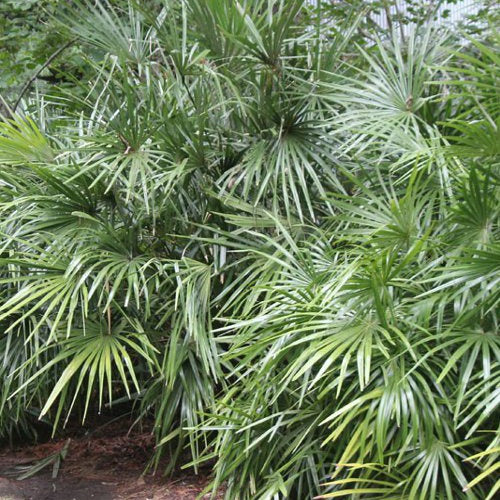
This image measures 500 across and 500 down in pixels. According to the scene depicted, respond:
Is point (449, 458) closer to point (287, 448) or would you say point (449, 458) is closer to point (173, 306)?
point (287, 448)

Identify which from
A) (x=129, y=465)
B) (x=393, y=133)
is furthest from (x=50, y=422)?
(x=393, y=133)

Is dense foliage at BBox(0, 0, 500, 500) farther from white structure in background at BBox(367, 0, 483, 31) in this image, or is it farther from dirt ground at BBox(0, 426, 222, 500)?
white structure in background at BBox(367, 0, 483, 31)

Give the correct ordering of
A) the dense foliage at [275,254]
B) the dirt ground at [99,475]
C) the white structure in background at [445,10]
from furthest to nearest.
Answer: the white structure in background at [445,10] < the dirt ground at [99,475] < the dense foliage at [275,254]

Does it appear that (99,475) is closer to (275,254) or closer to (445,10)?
(275,254)

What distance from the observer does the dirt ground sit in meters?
3.72

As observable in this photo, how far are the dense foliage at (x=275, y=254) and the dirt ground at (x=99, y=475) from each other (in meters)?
0.19

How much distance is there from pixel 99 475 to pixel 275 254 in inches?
68.1

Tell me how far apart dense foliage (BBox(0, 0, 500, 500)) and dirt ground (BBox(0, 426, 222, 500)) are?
186mm

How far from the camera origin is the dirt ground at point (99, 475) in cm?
372

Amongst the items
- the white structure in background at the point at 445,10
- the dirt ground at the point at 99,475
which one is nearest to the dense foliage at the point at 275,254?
the dirt ground at the point at 99,475

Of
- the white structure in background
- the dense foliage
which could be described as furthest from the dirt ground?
the white structure in background

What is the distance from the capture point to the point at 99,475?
13.1 feet

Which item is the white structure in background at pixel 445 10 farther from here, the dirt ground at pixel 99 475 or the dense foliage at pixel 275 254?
the dirt ground at pixel 99 475

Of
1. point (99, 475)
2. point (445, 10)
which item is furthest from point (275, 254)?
point (445, 10)
